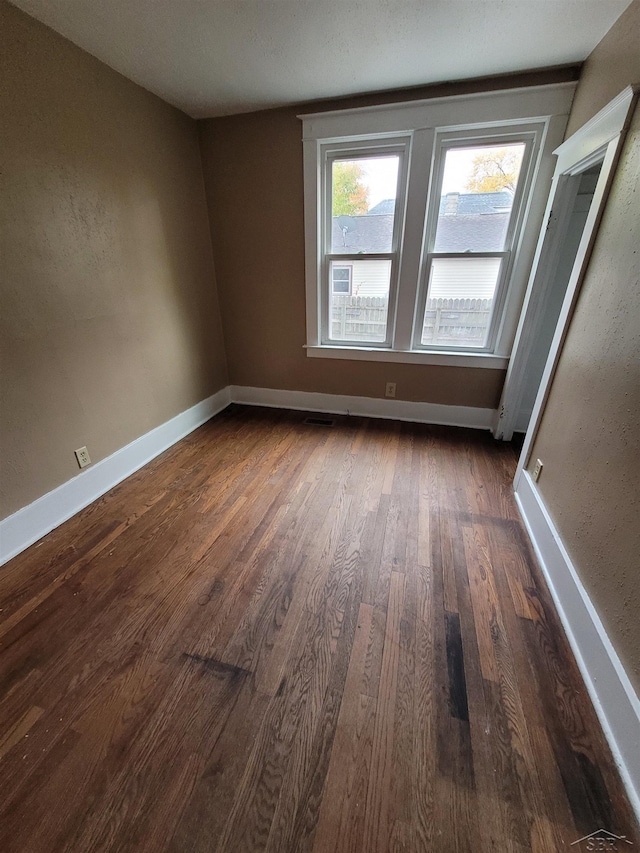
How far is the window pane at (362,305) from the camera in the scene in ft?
9.31

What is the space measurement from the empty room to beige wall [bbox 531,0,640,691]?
0.02 metres

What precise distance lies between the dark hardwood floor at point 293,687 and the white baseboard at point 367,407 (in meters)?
1.05

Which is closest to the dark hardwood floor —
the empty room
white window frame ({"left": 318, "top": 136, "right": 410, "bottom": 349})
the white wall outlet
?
the empty room

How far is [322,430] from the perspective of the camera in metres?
3.02

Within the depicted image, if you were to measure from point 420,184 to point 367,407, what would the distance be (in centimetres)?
178

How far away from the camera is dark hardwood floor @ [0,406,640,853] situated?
35.4 inches

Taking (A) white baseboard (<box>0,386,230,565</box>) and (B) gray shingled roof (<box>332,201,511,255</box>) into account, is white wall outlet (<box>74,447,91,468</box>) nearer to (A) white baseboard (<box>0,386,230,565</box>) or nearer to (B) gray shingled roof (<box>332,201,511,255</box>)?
(A) white baseboard (<box>0,386,230,565</box>)

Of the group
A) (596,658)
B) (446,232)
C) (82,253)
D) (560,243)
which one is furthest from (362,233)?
(596,658)

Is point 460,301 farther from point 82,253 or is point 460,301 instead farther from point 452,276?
point 82,253

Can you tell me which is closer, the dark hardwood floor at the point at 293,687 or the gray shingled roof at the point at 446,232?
the dark hardwood floor at the point at 293,687

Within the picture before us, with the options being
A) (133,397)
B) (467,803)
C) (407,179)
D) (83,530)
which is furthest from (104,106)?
(467,803)

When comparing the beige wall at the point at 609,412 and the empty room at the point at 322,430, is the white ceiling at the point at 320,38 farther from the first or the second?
the beige wall at the point at 609,412

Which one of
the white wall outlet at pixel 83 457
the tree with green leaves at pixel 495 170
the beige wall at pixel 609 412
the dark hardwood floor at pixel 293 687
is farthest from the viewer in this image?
the tree with green leaves at pixel 495 170

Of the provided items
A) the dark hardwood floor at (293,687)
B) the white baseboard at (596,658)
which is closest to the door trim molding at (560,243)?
the white baseboard at (596,658)
